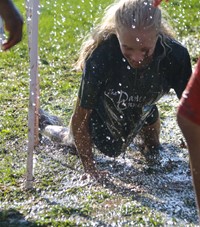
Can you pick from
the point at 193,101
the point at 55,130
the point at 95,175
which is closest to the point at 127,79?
the point at 95,175

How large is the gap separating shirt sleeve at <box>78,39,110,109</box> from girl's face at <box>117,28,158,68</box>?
Answer: 0.16 meters

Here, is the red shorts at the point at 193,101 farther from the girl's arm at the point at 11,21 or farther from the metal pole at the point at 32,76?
the metal pole at the point at 32,76

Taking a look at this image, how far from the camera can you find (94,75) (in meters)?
3.77

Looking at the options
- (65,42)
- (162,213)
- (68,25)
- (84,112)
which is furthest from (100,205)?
(68,25)

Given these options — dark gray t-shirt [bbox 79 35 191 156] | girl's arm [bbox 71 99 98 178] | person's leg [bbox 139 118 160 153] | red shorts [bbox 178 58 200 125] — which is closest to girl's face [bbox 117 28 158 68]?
dark gray t-shirt [bbox 79 35 191 156]

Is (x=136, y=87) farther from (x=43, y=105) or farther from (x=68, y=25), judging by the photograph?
(x=68, y=25)

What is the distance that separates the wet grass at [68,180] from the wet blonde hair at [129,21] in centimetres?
71

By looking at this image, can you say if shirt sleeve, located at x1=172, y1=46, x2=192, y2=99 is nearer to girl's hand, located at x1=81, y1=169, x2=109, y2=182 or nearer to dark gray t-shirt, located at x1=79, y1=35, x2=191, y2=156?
dark gray t-shirt, located at x1=79, y1=35, x2=191, y2=156

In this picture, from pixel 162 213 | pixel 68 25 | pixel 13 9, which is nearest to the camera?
pixel 13 9

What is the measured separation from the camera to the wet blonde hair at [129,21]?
3574 mm

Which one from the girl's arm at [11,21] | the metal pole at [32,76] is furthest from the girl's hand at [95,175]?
the girl's arm at [11,21]

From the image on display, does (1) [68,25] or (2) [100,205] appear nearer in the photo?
(2) [100,205]

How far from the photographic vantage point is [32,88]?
3512 millimetres

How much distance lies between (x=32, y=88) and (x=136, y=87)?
68cm
